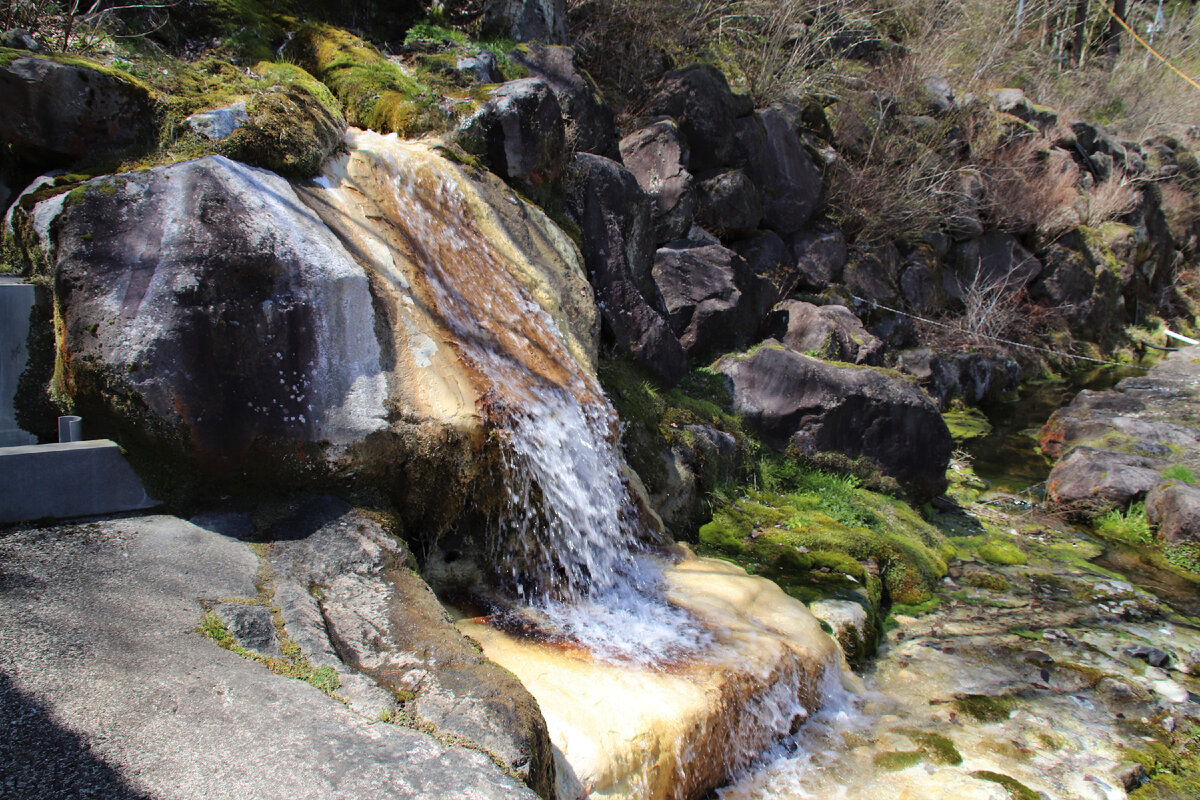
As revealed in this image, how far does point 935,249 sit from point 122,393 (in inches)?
582

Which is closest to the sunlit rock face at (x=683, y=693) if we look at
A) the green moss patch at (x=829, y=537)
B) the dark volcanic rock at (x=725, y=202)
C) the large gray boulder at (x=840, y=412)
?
the green moss patch at (x=829, y=537)

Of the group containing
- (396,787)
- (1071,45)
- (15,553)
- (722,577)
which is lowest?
(722,577)

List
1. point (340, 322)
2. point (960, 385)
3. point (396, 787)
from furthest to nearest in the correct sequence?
point (960, 385), point (340, 322), point (396, 787)

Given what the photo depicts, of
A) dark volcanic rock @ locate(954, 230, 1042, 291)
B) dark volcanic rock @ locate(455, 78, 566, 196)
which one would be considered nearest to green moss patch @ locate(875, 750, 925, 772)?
dark volcanic rock @ locate(455, 78, 566, 196)

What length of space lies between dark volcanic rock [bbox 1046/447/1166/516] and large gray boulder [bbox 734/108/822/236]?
5353 millimetres

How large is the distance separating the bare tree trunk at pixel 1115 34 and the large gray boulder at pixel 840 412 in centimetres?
2529

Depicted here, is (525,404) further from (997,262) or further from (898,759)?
(997,262)

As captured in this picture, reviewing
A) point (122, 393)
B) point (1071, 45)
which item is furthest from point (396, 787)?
point (1071, 45)

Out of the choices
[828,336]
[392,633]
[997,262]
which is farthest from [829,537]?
[997,262]

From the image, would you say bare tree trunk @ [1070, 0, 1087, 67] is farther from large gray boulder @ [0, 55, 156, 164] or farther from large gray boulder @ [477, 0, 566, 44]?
large gray boulder @ [0, 55, 156, 164]

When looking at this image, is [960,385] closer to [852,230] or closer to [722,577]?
[852,230]

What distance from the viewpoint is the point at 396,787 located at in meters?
2.02

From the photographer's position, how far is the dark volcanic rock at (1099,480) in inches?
344

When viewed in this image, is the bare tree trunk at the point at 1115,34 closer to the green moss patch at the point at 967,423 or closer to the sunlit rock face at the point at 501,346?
the green moss patch at the point at 967,423
